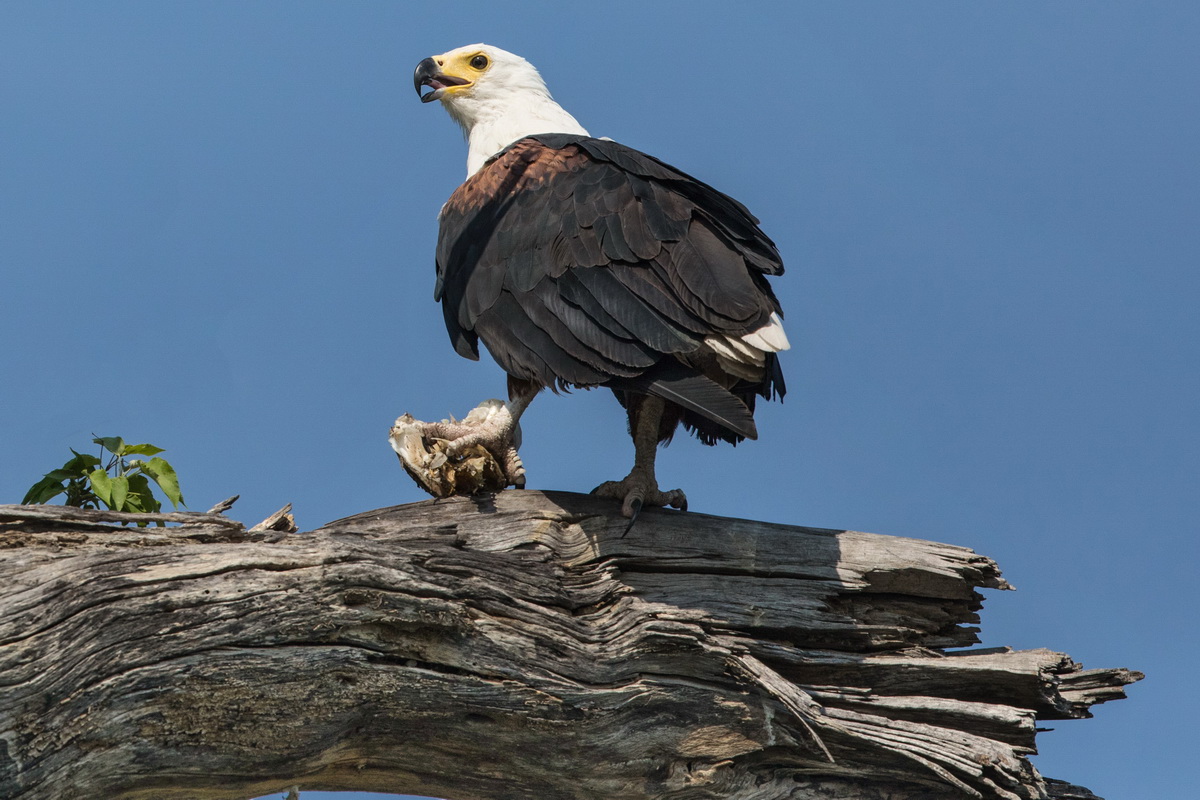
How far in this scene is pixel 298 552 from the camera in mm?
3256

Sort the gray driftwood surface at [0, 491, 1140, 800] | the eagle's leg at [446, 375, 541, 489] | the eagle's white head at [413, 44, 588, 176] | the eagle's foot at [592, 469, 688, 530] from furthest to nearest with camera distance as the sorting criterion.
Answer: the eagle's white head at [413, 44, 588, 176]
the eagle's leg at [446, 375, 541, 489]
the eagle's foot at [592, 469, 688, 530]
the gray driftwood surface at [0, 491, 1140, 800]

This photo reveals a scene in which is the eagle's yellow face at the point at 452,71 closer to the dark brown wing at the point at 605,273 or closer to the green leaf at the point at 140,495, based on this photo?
the dark brown wing at the point at 605,273

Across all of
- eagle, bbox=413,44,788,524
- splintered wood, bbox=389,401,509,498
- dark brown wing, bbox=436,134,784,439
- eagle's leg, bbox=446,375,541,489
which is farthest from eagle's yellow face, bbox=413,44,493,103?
splintered wood, bbox=389,401,509,498

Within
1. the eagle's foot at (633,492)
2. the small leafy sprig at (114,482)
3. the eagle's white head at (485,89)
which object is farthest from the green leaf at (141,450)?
the eagle's white head at (485,89)

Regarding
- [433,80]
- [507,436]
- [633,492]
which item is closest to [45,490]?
[507,436]

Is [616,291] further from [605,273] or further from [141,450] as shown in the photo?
[141,450]

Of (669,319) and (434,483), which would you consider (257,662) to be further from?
(669,319)

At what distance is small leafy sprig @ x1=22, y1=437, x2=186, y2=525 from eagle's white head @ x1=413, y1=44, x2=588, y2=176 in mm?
2647

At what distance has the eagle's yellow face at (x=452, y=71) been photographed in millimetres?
5996

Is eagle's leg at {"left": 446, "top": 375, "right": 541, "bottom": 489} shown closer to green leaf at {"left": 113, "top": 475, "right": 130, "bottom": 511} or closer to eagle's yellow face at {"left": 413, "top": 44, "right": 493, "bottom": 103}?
green leaf at {"left": 113, "top": 475, "right": 130, "bottom": 511}

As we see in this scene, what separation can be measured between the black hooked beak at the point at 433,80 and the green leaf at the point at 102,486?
297cm

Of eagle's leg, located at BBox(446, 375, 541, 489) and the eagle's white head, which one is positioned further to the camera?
the eagle's white head

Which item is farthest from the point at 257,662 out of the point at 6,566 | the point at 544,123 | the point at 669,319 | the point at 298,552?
the point at 544,123

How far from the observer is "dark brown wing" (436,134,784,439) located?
3723 millimetres
